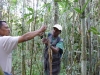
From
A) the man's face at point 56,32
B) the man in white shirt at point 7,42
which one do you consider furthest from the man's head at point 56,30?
the man in white shirt at point 7,42

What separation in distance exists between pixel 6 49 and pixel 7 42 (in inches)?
3.1

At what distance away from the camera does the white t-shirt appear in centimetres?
190

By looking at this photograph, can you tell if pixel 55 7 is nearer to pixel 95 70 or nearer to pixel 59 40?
pixel 59 40

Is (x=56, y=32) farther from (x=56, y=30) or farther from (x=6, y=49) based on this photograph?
(x=6, y=49)

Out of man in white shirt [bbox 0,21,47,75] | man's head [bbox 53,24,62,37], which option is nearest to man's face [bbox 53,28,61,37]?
man's head [bbox 53,24,62,37]

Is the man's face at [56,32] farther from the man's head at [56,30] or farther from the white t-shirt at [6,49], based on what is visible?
the white t-shirt at [6,49]

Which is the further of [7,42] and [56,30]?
[56,30]

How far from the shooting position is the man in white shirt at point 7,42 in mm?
1874

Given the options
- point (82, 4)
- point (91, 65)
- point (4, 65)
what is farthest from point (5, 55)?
point (91, 65)

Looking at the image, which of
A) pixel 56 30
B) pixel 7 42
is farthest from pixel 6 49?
pixel 56 30

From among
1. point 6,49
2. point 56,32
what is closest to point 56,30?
point 56,32

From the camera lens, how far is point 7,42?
6.28 ft

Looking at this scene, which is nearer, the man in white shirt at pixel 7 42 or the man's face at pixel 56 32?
the man in white shirt at pixel 7 42

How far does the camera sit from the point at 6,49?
6.41 ft
